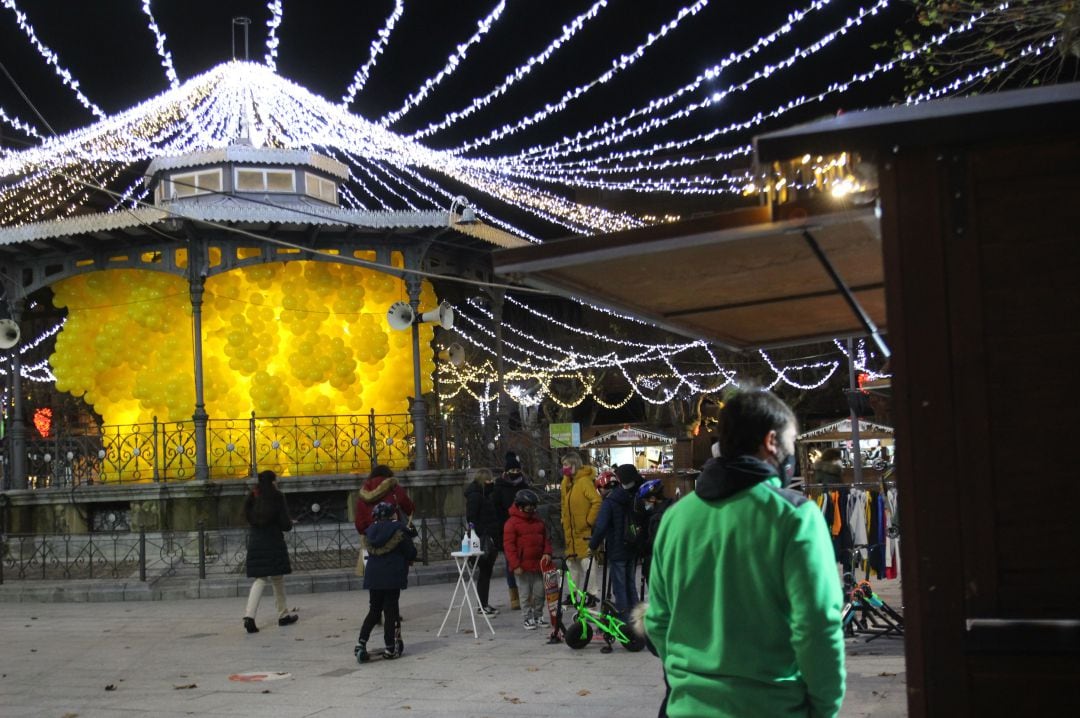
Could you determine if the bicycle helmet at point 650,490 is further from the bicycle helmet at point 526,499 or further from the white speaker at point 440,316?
the white speaker at point 440,316

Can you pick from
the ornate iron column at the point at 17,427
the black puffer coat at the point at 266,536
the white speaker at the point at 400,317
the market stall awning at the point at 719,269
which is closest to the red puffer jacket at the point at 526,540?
the black puffer coat at the point at 266,536

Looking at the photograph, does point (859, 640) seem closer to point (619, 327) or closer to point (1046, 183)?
point (1046, 183)

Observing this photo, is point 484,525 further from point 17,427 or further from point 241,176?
point 17,427

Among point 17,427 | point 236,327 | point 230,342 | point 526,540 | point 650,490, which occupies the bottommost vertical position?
point 526,540

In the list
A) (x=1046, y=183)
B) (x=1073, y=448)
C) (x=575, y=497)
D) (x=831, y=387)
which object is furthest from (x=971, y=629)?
(x=831, y=387)

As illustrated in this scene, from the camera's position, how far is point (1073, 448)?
3264mm

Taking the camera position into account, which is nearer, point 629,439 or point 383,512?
point 383,512

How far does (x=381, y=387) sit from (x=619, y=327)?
83.2ft

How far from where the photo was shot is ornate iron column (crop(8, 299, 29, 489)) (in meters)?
21.2

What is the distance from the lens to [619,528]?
428 inches

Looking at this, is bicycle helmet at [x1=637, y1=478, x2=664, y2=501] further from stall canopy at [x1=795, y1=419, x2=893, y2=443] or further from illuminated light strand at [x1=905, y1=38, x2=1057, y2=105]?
stall canopy at [x1=795, y1=419, x2=893, y2=443]

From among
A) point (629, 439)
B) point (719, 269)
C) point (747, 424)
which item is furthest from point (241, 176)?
point (747, 424)

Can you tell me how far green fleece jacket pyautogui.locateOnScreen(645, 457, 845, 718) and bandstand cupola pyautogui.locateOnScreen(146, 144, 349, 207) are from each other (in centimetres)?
1899

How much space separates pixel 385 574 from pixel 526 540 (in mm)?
1947
